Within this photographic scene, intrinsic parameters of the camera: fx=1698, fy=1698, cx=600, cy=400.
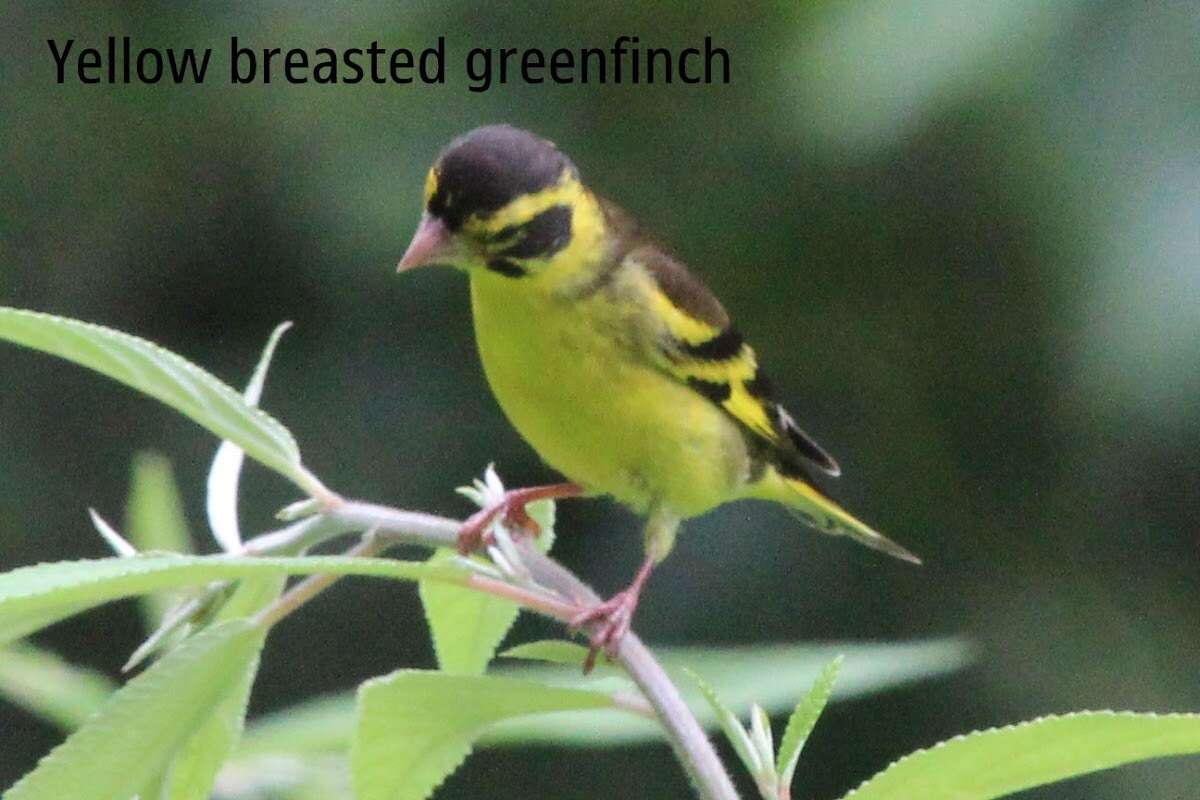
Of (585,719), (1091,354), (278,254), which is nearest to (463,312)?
(278,254)

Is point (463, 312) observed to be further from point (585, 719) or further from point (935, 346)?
point (585, 719)

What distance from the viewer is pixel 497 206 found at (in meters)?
1.57

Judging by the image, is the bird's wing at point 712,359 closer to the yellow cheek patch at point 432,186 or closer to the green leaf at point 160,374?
the yellow cheek patch at point 432,186

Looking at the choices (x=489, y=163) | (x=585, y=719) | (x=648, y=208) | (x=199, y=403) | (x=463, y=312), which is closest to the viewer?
(x=199, y=403)

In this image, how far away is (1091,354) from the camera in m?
2.29

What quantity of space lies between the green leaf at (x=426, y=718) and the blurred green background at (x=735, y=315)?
1.88 m

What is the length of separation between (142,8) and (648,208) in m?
1.08

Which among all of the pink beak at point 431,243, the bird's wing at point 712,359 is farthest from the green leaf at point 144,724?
the bird's wing at point 712,359

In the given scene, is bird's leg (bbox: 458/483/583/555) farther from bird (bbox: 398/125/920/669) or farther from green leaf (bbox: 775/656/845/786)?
green leaf (bbox: 775/656/845/786)

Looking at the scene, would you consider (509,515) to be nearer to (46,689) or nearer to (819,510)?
(46,689)

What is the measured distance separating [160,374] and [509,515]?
0.53 metres

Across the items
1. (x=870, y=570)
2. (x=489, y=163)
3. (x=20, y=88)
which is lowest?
(x=870, y=570)

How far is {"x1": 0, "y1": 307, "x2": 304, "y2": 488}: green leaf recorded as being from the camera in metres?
0.75

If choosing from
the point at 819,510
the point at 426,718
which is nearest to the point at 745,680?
the point at 819,510
